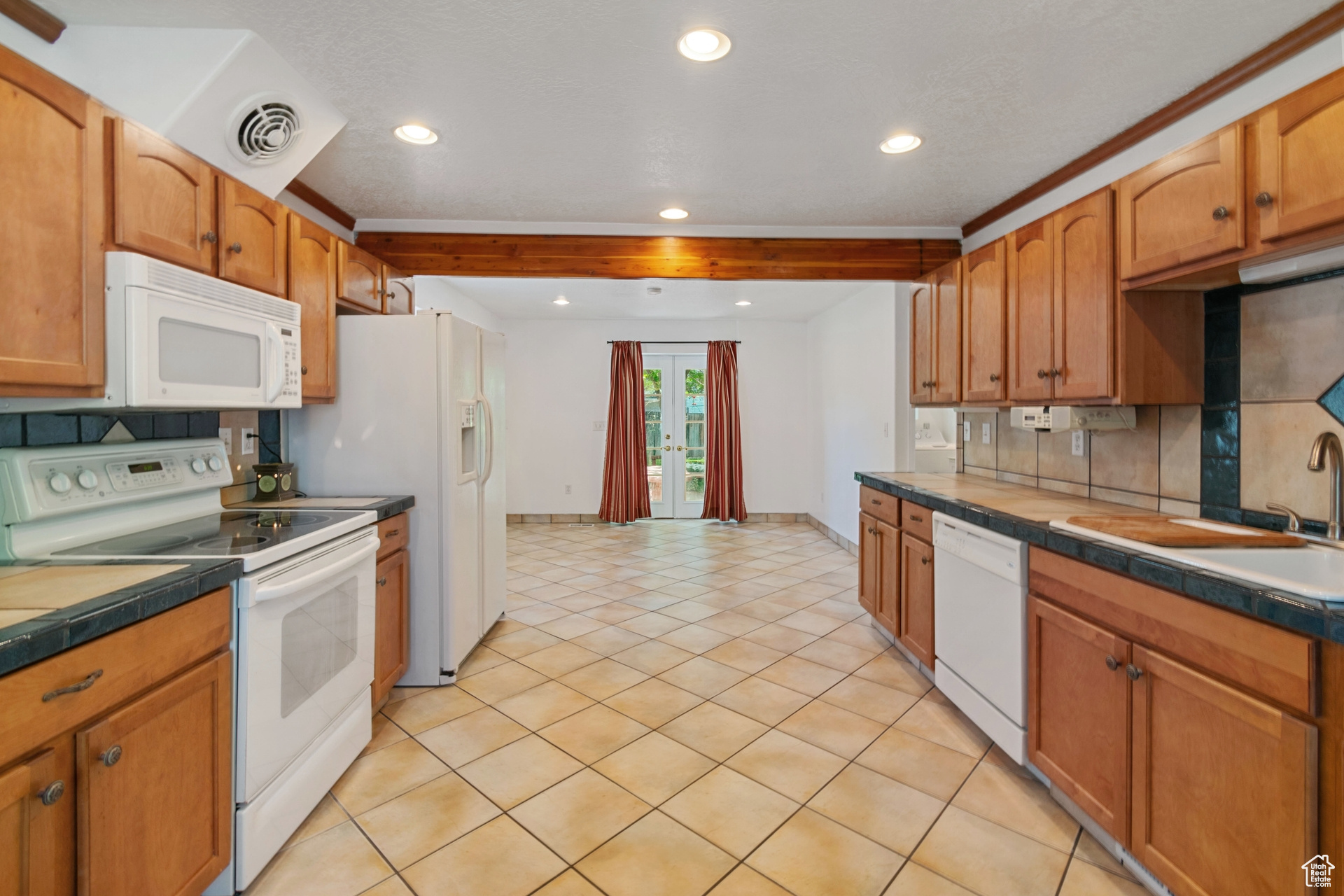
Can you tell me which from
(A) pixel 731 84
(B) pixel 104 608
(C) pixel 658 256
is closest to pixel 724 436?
(C) pixel 658 256

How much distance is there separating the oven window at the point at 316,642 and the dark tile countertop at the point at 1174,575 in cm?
229

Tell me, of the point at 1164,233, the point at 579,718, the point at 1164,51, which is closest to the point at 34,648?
the point at 579,718

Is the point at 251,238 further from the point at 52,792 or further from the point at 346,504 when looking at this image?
the point at 52,792

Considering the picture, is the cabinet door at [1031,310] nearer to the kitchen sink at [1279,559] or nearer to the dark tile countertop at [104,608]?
the kitchen sink at [1279,559]

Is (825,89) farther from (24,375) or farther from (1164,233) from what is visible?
(24,375)

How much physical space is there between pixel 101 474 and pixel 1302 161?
3.33m

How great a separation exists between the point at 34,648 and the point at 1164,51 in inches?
128

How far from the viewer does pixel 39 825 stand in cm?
110

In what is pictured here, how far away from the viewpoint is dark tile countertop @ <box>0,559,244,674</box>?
1069 millimetres

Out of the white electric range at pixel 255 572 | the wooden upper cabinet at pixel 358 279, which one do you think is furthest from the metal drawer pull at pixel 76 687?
the wooden upper cabinet at pixel 358 279

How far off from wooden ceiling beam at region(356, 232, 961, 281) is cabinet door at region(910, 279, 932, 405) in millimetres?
256

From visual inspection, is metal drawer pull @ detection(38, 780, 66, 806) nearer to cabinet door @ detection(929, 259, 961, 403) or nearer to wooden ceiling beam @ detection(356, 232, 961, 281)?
wooden ceiling beam @ detection(356, 232, 961, 281)

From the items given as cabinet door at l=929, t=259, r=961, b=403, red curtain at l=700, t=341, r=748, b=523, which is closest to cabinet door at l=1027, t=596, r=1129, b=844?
cabinet door at l=929, t=259, r=961, b=403

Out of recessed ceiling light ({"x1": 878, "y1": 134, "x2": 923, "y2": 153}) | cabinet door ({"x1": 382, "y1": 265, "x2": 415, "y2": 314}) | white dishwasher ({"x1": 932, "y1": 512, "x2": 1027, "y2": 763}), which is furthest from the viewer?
cabinet door ({"x1": 382, "y1": 265, "x2": 415, "y2": 314})
